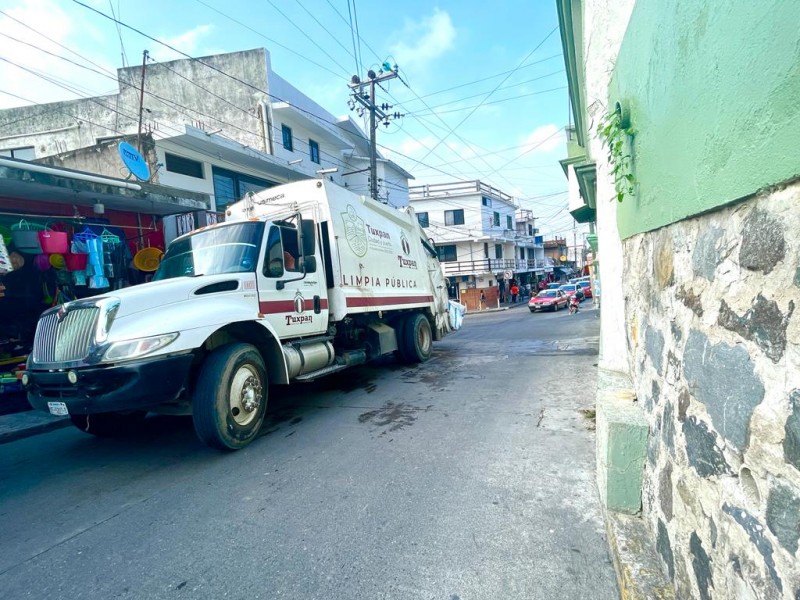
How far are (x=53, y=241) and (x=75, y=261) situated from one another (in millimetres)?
587

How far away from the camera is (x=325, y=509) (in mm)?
3279

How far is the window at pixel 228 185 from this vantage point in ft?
47.7

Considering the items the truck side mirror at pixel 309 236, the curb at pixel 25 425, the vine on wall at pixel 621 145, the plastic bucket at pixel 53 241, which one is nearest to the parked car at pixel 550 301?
the truck side mirror at pixel 309 236

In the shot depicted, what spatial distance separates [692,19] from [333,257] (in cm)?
563

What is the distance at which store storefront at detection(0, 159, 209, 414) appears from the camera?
7.14m

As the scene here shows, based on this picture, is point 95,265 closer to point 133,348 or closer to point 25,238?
point 25,238

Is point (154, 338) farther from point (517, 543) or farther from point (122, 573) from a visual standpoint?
point (517, 543)

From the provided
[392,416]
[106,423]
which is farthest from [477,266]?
[106,423]

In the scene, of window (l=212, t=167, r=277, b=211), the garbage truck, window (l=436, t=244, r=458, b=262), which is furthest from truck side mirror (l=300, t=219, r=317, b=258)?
window (l=436, t=244, r=458, b=262)

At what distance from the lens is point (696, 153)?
1580 mm

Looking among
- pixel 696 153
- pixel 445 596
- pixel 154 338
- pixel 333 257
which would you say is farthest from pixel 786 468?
pixel 333 257

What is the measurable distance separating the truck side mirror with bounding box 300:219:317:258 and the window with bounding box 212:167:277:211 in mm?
9089

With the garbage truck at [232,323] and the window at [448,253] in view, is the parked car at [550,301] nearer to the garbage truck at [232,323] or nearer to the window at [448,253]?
the window at [448,253]

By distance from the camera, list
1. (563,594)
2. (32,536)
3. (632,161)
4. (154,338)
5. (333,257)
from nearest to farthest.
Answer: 1. (563,594)
2. (632,161)
3. (32,536)
4. (154,338)
5. (333,257)
